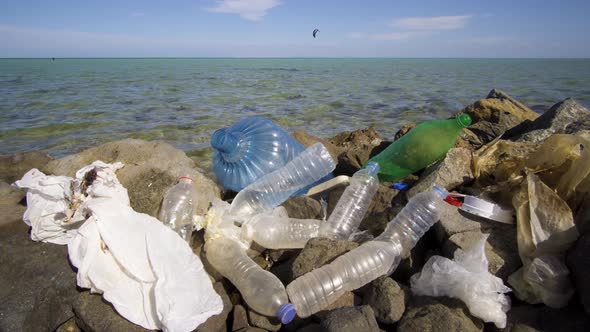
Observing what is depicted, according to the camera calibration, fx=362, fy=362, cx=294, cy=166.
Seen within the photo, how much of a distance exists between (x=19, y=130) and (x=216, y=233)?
22.3ft

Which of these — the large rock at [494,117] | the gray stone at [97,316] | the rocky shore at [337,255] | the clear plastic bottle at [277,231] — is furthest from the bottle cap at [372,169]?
the large rock at [494,117]

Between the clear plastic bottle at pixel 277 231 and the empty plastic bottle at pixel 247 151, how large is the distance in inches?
28.6

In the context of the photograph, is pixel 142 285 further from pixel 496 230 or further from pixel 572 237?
pixel 572 237

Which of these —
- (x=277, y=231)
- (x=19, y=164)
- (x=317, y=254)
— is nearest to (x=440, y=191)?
(x=317, y=254)

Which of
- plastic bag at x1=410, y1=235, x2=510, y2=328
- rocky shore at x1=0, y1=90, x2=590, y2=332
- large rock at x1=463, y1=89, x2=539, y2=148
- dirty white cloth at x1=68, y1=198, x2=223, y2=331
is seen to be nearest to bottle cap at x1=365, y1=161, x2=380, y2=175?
rocky shore at x1=0, y1=90, x2=590, y2=332

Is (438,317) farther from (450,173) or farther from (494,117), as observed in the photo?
(494,117)

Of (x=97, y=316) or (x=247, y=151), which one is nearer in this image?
(x=97, y=316)

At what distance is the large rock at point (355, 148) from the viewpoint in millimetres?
3846

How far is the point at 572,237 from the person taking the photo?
6.08 feet

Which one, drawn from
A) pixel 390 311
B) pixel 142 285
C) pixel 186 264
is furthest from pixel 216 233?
pixel 390 311

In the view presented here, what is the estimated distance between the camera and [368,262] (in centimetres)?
211

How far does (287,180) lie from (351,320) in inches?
65.9

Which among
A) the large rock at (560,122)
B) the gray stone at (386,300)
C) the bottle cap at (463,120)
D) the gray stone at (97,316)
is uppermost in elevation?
the bottle cap at (463,120)

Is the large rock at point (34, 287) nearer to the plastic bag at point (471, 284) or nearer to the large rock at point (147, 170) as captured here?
the large rock at point (147, 170)
